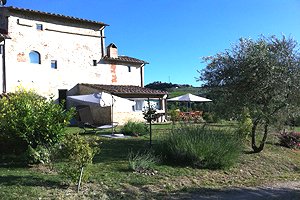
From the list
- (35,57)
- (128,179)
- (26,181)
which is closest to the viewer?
(26,181)

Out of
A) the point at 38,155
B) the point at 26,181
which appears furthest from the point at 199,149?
the point at 26,181

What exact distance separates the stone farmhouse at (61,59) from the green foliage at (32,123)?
14354 mm

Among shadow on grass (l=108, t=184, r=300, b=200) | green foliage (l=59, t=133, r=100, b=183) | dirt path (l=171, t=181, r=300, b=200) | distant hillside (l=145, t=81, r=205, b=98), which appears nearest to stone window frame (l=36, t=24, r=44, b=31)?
green foliage (l=59, t=133, r=100, b=183)

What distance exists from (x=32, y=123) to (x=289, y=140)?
13.1 m

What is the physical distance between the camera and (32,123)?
985 cm

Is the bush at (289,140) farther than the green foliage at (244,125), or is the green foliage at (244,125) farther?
the bush at (289,140)

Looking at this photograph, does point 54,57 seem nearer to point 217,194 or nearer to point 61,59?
point 61,59

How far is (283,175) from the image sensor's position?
1238 cm

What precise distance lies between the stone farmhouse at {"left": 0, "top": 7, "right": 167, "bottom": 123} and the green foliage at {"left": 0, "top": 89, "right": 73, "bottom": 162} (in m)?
14.4

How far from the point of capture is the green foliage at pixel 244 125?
14.9 metres

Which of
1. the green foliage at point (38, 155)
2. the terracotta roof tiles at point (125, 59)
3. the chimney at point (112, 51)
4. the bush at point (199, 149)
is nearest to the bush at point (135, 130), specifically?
the bush at point (199, 149)

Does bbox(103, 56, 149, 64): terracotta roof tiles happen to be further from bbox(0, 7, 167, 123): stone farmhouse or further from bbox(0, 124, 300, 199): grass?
bbox(0, 124, 300, 199): grass

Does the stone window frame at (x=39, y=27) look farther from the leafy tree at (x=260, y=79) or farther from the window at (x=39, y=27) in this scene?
the leafy tree at (x=260, y=79)

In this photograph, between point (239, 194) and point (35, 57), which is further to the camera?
point (35, 57)
